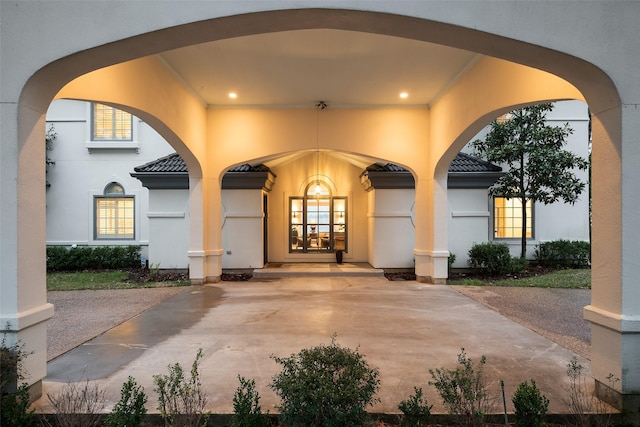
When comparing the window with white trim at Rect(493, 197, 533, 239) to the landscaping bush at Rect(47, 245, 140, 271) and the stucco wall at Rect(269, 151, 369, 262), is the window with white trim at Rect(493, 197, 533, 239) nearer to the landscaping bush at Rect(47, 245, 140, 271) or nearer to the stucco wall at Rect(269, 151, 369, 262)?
the stucco wall at Rect(269, 151, 369, 262)

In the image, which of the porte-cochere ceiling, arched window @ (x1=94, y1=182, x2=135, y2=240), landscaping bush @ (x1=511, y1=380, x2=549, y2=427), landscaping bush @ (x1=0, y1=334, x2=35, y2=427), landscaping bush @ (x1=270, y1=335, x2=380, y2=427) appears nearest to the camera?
landscaping bush @ (x1=270, y1=335, x2=380, y2=427)

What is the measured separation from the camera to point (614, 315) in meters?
3.34

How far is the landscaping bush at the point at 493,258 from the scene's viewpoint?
11766 millimetres

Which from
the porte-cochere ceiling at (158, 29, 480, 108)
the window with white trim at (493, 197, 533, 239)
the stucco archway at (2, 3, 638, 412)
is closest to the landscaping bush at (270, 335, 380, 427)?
the stucco archway at (2, 3, 638, 412)

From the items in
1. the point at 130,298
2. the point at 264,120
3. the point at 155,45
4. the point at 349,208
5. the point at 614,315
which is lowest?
the point at 130,298

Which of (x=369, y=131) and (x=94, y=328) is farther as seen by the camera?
(x=369, y=131)

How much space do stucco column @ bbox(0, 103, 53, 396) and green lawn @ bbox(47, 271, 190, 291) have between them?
714cm

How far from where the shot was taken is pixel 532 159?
40.0ft

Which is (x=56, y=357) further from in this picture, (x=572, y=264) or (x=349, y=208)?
(x=572, y=264)

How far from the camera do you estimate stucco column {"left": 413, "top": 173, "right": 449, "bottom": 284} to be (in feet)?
33.0

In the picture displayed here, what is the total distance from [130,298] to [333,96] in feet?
22.0

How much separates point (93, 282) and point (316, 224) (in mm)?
7520

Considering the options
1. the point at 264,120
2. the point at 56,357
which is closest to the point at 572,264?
the point at 264,120

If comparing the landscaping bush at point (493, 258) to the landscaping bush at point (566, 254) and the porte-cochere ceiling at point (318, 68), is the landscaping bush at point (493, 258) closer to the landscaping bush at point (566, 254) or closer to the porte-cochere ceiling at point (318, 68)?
the landscaping bush at point (566, 254)
